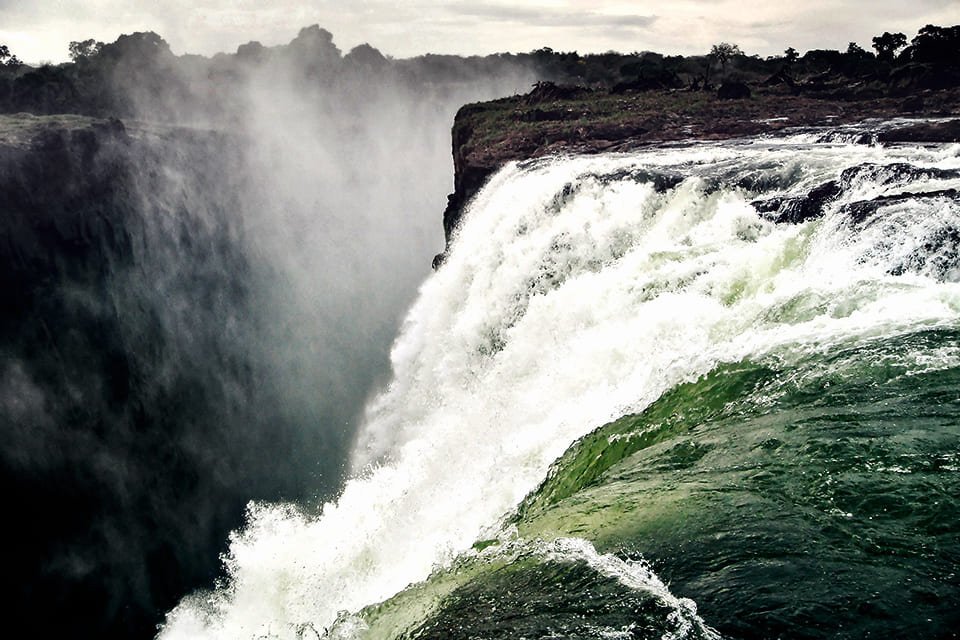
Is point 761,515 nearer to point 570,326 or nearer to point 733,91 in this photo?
point 570,326

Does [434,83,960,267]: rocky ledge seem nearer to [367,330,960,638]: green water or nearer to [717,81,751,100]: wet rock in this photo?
[717,81,751,100]: wet rock

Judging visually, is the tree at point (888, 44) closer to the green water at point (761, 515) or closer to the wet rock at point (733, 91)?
the wet rock at point (733, 91)

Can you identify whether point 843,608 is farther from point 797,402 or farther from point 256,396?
point 256,396

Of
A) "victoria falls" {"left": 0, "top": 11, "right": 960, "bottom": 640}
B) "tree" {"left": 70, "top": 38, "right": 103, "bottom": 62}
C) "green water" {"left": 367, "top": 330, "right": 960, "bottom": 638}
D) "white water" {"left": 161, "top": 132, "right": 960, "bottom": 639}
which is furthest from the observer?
"tree" {"left": 70, "top": 38, "right": 103, "bottom": 62}

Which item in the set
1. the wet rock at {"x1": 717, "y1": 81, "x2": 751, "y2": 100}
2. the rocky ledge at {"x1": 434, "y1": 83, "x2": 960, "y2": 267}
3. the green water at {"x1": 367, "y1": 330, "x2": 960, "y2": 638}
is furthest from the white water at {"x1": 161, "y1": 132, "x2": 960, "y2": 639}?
the wet rock at {"x1": 717, "y1": 81, "x2": 751, "y2": 100}

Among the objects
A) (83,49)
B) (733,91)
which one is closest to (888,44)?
(733,91)

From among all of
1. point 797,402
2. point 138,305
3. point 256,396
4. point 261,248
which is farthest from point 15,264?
point 797,402
